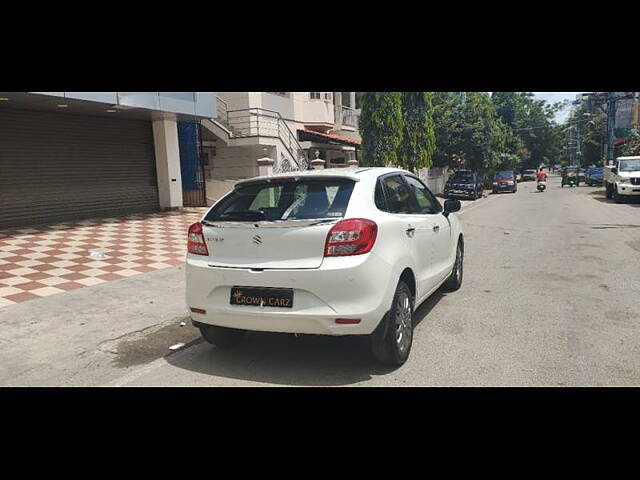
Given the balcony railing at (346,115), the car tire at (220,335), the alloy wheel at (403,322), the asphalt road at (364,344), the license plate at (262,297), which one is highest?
the balcony railing at (346,115)

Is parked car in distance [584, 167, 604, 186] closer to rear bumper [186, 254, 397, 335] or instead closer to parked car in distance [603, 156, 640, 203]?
parked car in distance [603, 156, 640, 203]

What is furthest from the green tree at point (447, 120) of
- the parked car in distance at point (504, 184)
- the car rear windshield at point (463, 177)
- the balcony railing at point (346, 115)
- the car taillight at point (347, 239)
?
the car taillight at point (347, 239)

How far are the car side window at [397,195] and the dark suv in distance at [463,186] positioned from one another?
2308 centimetres

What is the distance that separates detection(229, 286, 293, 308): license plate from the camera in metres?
3.76

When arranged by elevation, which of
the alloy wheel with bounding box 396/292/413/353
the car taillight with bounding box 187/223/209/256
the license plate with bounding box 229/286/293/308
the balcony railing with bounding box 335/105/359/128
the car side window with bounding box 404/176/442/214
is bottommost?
the alloy wheel with bounding box 396/292/413/353

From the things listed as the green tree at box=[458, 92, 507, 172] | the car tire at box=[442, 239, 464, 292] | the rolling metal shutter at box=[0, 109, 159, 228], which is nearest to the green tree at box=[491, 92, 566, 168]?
the green tree at box=[458, 92, 507, 172]

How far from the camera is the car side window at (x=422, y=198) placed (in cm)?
529

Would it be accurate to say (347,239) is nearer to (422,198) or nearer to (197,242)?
(197,242)

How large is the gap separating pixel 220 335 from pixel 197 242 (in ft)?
3.07

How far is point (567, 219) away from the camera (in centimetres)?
1513

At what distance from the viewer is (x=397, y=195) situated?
475cm

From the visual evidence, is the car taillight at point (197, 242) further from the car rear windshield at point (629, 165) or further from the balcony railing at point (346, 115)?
the balcony railing at point (346, 115)
